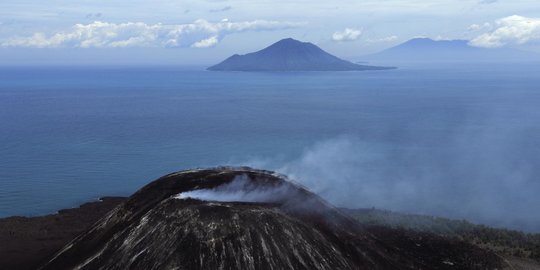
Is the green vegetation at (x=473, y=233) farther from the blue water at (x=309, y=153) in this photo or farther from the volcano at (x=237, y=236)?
the blue water at (x=309, y=153)

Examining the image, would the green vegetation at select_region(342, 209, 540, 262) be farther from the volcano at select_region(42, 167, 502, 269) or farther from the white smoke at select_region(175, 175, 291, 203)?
the white smoke at select_region(175, 175, 291, 203)

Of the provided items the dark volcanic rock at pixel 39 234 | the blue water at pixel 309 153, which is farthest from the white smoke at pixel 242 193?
the blue water at pixel 309 153

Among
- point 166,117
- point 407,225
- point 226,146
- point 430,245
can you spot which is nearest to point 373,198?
point 407,225

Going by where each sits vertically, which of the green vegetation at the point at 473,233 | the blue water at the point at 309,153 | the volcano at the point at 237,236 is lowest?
the blue water at the point at 309,153

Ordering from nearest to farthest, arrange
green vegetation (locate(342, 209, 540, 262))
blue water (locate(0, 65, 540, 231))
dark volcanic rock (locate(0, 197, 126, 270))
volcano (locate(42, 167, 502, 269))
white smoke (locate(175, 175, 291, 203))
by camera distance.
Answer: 1. volcano (locate(42, 167, 502, 269))
2. white smoke (locate(175, 175, 291, 203))
3. dark volcanic rock (locate(0, 197, 126, 270))
4. green vegetation (locate(342, 209, 540, 262))
5. blue water (locate(0, 65, 540, 231))

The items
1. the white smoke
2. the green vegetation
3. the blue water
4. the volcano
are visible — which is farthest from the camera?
the blue water

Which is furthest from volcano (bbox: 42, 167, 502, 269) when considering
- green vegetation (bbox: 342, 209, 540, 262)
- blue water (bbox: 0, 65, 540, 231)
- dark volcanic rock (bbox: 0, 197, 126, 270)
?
blue water (bbox: 0, 65, 540, 231)
